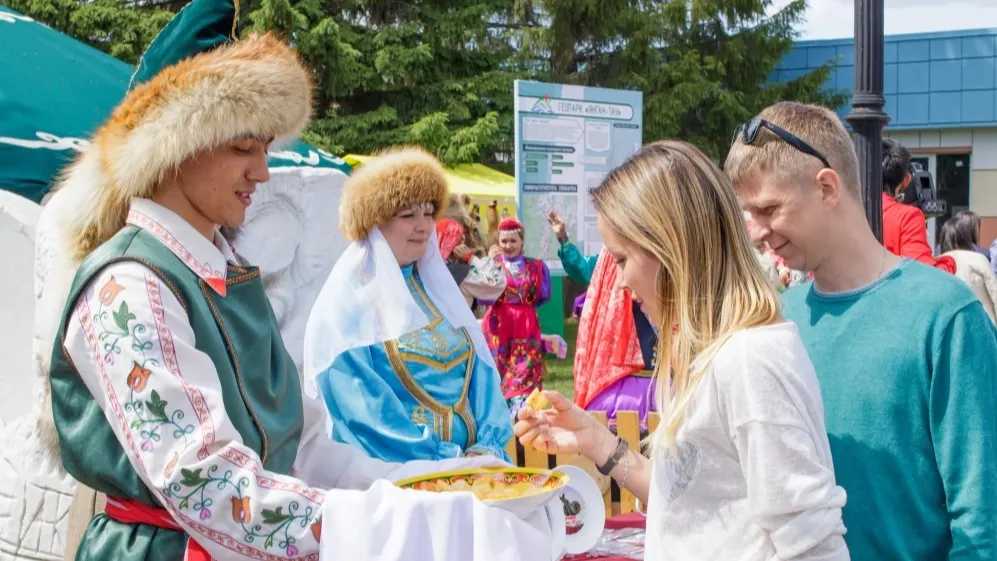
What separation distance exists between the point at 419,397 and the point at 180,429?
1726 mm

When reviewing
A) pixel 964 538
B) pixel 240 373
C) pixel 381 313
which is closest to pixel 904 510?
pixel 964 538

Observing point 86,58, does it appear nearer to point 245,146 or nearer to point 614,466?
point 245,146

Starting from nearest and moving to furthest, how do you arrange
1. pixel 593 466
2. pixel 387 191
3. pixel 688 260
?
pixel 688 260 → pixel 387 191 → pixel 593 466

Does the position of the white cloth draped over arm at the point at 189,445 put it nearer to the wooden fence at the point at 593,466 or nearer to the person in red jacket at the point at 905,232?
the wooden fence at the point at 593,466

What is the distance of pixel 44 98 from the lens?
19.9 feet

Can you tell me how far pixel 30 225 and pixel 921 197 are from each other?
4.59m

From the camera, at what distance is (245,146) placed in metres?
2.04

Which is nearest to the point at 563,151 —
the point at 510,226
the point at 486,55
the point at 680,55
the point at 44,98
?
the point at 510,226

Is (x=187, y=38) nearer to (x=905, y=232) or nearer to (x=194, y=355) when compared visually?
(x=194, y=355)

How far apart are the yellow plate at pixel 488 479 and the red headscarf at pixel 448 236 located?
463 cm

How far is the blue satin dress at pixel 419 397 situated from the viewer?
10.9 ft

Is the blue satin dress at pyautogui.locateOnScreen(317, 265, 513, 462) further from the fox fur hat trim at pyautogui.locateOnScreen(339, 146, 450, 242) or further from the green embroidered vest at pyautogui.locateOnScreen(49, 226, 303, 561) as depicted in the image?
the green embroidered vest at pyautogui.locateOnScreen(49, 226, 303, 561)

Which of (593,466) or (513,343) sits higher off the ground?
(593,466)

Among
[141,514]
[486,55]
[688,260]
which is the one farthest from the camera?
[486,55]
